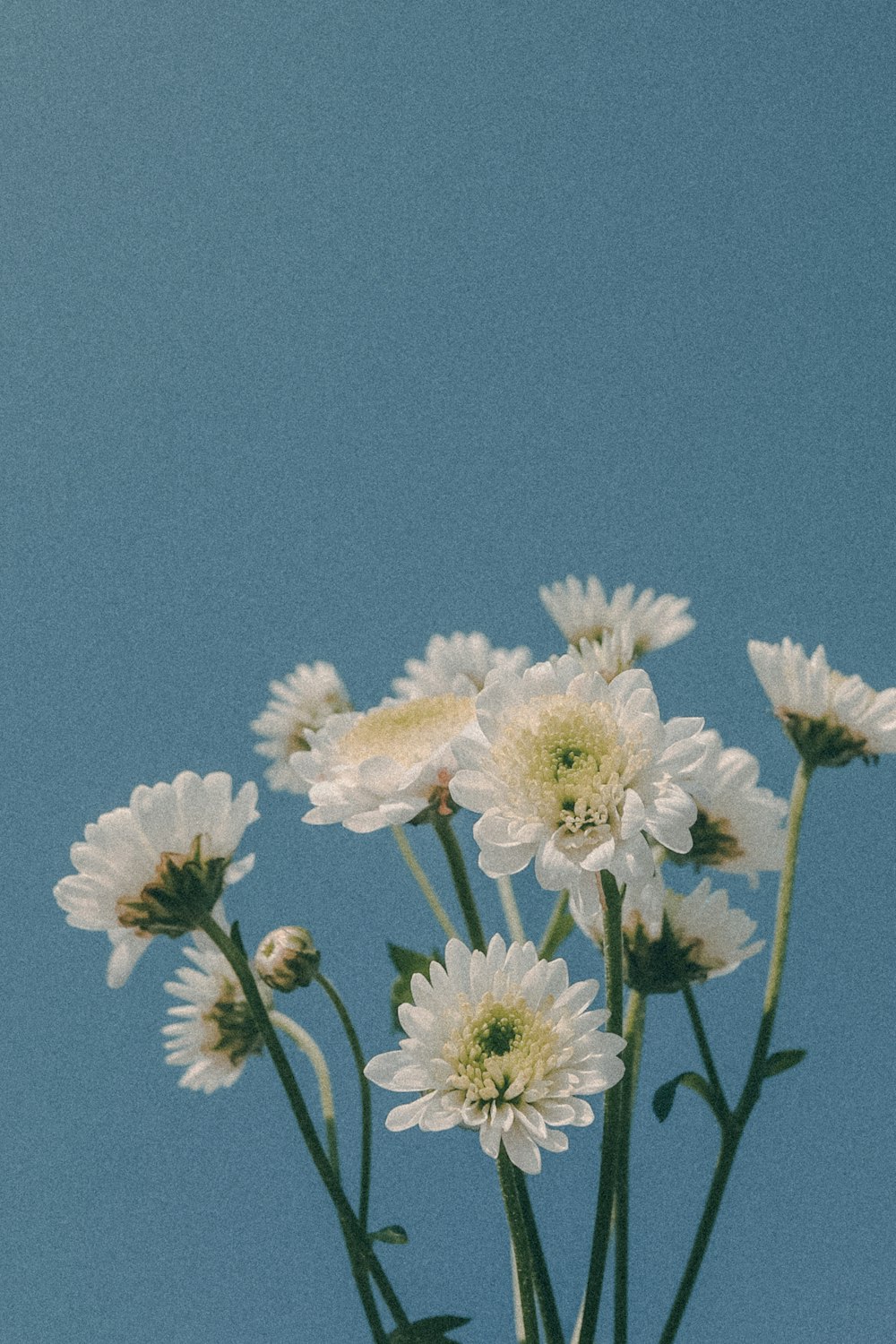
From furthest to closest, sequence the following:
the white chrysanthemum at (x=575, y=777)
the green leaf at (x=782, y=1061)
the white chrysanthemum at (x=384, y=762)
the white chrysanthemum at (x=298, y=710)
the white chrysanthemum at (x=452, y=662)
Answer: the white chrysanthemum at (x=298, y=710)
the white chrysanthemum at (x=452, y=662)
the green leaf at (x=782, y=1061)
the white chrysanthemum at (x=384, y=762)
the white chrysanthemum at (x=575, y=777)

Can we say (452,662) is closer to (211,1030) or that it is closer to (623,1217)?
(211,1030)

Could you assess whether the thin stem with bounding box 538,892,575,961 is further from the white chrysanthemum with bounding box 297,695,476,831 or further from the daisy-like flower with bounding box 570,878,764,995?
the white chrysanthemum with bounding box 297,695,476,831

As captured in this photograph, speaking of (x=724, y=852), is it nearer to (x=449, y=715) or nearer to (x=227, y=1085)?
(x=449, y=715)

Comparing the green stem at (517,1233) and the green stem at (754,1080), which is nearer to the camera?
the green stem at (517,1233)

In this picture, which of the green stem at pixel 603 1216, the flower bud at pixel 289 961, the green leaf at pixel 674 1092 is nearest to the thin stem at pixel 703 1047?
the green leaf at pixel 674 1092

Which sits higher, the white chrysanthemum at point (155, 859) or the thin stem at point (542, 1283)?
the white chrysanthemum at point (155, 859)

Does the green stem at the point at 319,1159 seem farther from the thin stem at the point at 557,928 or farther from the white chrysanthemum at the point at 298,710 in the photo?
the white chrysanthemum at the point at 298,710

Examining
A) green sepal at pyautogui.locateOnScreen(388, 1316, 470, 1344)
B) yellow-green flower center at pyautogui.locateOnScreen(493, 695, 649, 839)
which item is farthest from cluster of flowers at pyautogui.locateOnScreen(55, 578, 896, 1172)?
green sepal at pyautogui.locateOnScreen(388, 1316, 470, 1344)
